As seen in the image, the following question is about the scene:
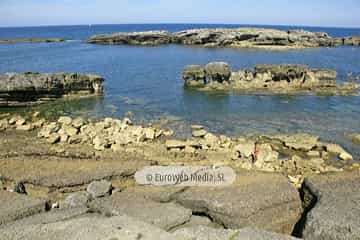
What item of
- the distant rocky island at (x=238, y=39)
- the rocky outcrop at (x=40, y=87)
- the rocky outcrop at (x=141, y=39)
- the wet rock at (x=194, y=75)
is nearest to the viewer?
the rocky outcrop at (x=40, y=87)

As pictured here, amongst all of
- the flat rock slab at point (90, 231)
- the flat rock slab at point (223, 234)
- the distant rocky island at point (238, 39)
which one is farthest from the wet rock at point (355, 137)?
the distant rocky island at point (238, 39)

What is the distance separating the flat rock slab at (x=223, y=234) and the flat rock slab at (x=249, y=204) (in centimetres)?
117

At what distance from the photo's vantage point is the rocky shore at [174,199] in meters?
6.74

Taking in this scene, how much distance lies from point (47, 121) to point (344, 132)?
17255mm

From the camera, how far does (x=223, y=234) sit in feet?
21.8

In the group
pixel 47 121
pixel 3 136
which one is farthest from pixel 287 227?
pixel 47 121

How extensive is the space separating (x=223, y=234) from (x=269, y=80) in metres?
28.2

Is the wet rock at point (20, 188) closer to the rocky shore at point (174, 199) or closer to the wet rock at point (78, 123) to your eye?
the rocky shore at point (174, 199)

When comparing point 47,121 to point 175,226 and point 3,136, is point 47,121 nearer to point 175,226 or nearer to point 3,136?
point 3,136

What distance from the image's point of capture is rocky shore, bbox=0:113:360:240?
22.1ft

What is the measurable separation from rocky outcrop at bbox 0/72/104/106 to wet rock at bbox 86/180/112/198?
64.5ft

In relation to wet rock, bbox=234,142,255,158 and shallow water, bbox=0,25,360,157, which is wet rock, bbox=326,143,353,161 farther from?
wet rock, bbox=234,142,255,158

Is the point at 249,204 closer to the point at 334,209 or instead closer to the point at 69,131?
the point at 334,209

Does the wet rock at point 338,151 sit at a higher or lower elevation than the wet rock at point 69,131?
lower
